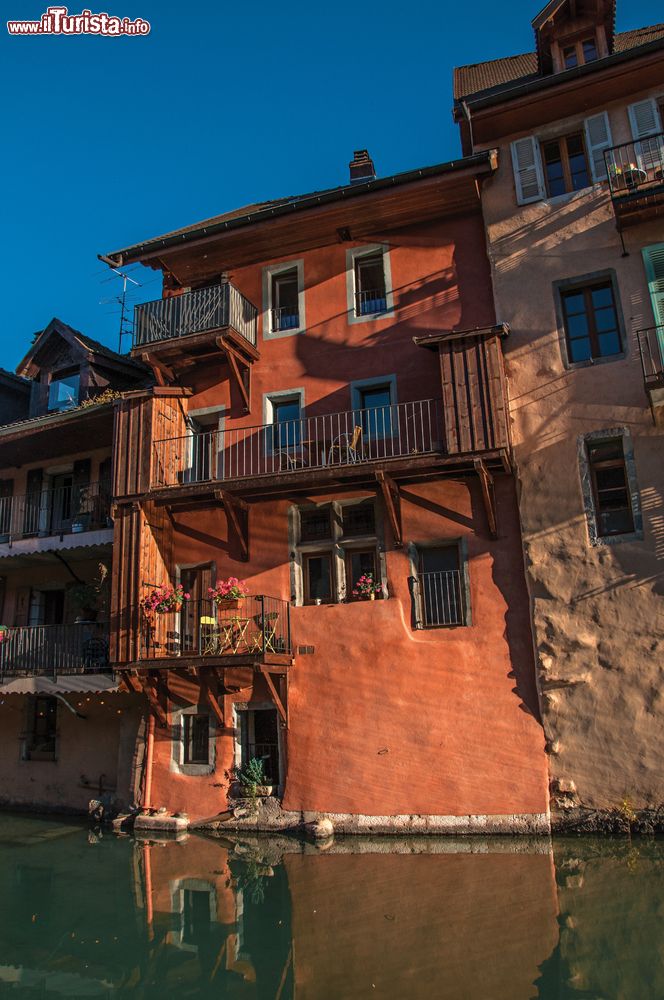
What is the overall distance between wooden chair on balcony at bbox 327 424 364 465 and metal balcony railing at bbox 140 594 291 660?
3109mm

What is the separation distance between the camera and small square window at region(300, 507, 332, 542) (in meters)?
15.9

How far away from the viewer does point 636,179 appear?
47.2 ft

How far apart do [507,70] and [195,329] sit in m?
9.56

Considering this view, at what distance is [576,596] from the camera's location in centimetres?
1342

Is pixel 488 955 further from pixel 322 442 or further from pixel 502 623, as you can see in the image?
pixel 322 442

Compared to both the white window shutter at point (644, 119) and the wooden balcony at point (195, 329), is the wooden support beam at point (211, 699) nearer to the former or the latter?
the wooden balcony at point (195, 329)

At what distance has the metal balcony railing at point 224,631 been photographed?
1491 cm

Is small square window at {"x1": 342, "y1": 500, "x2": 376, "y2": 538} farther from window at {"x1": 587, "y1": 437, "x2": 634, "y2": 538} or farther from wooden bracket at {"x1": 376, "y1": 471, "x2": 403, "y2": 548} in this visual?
window at {"x1": 587, "y1": 437, "x2": 634, "y2": 538}

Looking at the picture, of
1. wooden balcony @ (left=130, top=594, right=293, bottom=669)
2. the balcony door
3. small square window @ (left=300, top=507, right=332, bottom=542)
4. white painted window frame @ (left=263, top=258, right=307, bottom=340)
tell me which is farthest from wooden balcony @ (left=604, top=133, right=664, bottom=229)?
the balcony door

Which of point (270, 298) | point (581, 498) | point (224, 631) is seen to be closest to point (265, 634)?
point (224, 631)

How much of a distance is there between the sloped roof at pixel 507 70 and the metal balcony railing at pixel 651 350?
628 centimetres

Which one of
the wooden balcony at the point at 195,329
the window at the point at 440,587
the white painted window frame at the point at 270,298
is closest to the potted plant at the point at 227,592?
the window at the point at 440,587

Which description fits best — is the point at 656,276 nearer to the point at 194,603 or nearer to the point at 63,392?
the point at 194,603

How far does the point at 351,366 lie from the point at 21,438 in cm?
822
